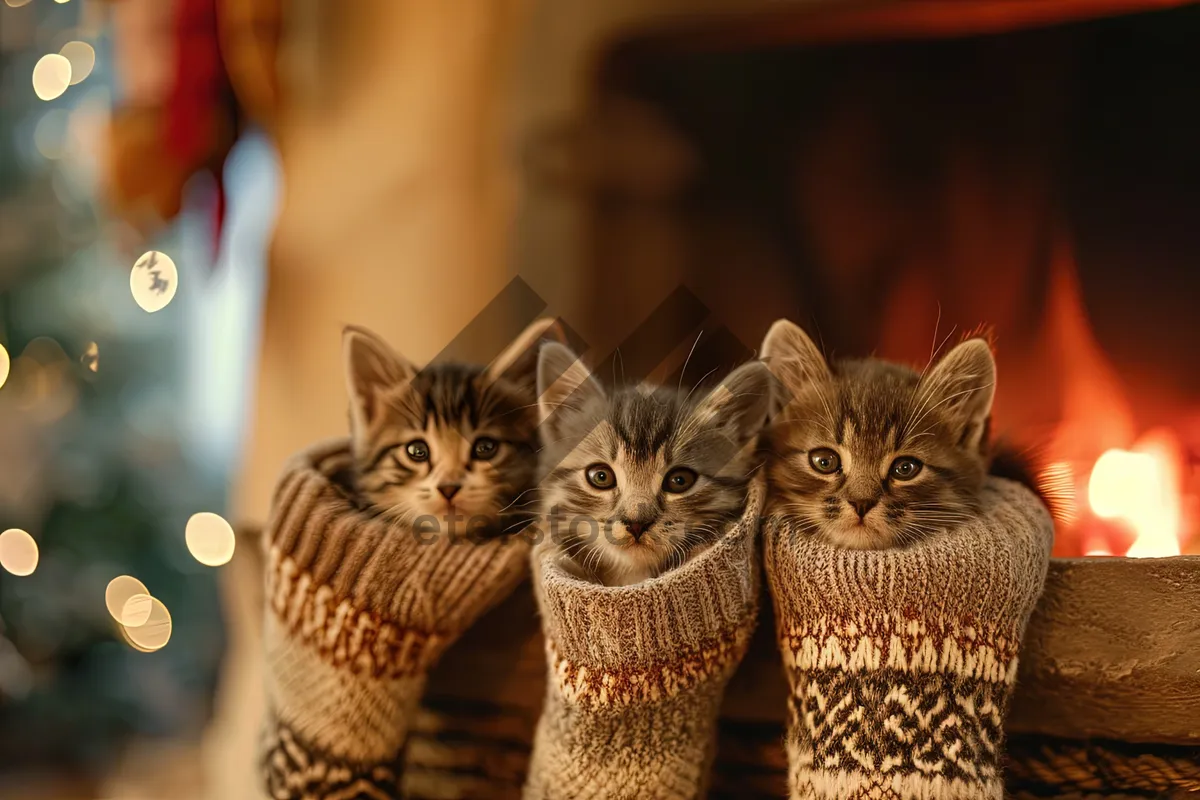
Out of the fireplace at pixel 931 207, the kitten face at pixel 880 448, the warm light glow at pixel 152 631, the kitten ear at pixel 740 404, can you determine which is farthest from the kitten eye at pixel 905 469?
the warm light glow at pixel 152 631

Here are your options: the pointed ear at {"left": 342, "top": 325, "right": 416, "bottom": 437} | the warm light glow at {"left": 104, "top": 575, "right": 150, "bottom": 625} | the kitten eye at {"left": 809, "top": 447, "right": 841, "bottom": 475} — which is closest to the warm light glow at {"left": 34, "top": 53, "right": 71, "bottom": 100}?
the warm light glow at {"left": 104, "top": 575, "right": 150, "bottom": 625}

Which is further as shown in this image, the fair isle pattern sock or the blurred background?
the blurred background

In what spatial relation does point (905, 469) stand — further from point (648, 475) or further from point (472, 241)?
point (472, 241)

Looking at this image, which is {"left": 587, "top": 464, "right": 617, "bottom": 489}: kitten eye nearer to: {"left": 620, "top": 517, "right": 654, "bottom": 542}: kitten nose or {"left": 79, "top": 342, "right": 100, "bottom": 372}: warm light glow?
{"left": 620, "top": 517, "right": 654, "bottom": 542}: kitten nose

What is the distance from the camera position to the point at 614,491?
763 mm

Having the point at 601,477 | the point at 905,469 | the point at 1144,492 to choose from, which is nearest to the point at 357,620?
the point at 601,477

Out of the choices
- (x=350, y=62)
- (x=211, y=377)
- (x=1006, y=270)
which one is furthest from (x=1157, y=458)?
(x=211, y=377)

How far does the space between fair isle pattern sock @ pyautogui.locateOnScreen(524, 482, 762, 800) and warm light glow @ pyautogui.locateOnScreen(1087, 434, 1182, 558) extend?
1.81 feet

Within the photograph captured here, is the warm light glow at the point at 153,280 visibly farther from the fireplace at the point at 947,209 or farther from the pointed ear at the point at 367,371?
the pointed ear at the point at 367,371

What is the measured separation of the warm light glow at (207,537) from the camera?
1697 mm

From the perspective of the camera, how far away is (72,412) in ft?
5.49

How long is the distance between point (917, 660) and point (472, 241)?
954 millimetres

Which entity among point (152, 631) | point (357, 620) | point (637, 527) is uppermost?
point (637, 527)

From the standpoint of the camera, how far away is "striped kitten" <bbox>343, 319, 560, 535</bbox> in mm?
844
